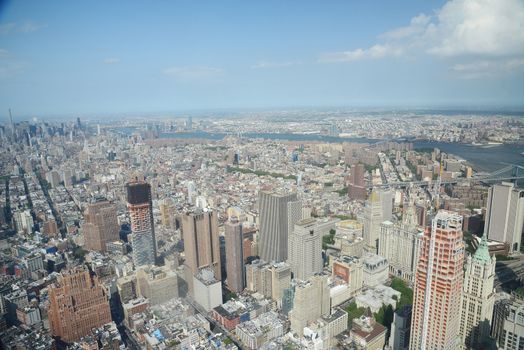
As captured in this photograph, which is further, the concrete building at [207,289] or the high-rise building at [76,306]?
the concrete building at [207,289]

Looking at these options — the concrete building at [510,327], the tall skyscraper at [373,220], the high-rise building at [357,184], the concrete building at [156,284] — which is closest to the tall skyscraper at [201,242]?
the concrete building at [156,284]

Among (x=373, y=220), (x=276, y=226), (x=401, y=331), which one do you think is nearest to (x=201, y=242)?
(x=276, y=226)

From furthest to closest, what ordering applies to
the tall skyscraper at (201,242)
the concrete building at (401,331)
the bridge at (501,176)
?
the bridge at (501,176) < the tall skyscraper at (201,242) < the concrete building at (401,331)

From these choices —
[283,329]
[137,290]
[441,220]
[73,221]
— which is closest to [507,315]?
A: [441,220]

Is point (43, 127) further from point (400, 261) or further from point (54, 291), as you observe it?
point (400, 261)

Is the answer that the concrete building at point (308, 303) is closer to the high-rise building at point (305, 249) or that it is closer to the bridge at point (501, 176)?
the high-rise building at point (305, 249)

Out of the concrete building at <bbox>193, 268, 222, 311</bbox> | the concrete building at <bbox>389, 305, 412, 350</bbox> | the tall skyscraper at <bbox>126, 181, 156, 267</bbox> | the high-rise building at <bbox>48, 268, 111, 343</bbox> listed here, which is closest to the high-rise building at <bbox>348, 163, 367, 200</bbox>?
the concrete building at <bbox>193, 268, 222, 311</bbox>

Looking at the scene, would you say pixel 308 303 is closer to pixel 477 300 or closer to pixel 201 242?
pixel 477 300
